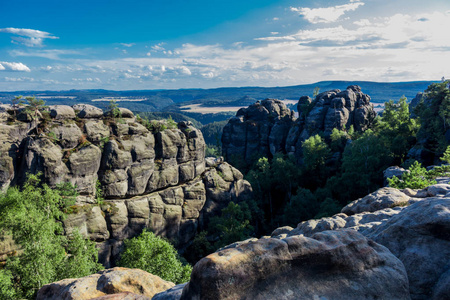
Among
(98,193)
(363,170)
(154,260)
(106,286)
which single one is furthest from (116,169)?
(363,170)

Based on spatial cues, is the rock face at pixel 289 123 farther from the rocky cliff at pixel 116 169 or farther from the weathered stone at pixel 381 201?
the weathered stone at pixel 381 201

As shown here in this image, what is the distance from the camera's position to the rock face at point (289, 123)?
8044 cm

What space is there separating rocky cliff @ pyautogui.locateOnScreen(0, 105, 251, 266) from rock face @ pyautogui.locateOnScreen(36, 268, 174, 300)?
21.2m

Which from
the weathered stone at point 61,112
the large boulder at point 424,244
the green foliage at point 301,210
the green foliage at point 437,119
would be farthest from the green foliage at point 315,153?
the large boulder at point 424,244

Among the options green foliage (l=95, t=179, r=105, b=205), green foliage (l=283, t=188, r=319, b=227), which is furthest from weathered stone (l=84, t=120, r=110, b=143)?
green foliage (l=283, t=188, r=319, b=227)

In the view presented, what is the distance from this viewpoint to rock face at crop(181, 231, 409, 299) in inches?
289

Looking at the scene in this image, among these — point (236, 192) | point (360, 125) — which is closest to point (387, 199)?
point (236, 192)

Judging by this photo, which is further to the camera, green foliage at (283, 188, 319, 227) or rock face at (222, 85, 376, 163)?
rock face at (222, 85, 376, 163)

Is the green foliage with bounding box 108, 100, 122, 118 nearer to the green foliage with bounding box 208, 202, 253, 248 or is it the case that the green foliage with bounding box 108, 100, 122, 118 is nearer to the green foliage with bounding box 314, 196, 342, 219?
the green foliage with bounding box 208, 202, 253, 248

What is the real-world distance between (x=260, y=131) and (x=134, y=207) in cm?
6255

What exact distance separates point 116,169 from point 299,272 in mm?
37135

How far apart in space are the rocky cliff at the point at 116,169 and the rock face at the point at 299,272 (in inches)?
1286

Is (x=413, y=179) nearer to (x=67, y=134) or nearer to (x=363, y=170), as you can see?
(x=363, y=170)

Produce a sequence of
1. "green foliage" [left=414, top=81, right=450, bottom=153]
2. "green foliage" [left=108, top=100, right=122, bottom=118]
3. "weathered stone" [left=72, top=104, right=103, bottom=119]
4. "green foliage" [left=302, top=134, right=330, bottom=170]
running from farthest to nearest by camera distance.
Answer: "green foliage" [left=302, top=134, right=330, bottom=170] < "green foliage" [left=414, top=81, right=450, bottom=153] < "green foliage" [left=108, top=100, right=122, bottom=118] < "weathered stone" [left=72, top=104, right=103, bottom=119]
